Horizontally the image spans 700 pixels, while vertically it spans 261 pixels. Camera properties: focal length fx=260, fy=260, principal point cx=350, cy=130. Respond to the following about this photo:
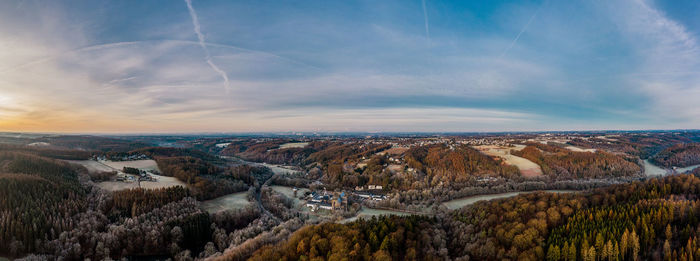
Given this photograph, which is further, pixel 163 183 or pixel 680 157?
pixel 680 157

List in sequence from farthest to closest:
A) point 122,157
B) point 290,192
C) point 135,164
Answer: point 122,157
point 135,164
point 290,192

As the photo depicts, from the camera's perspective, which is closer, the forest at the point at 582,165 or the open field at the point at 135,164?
the open field at the point at 135,164

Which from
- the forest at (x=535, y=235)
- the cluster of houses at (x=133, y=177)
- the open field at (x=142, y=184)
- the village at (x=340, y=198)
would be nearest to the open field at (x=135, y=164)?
the cluster of houses at (x=133, y=177)

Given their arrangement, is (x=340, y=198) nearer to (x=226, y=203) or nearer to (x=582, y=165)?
(x=226, y=203)

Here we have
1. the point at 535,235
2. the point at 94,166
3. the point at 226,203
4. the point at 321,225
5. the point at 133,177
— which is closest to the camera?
the point at 535,235

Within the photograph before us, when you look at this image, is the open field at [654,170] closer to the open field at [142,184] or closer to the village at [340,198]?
the village at [340,198]

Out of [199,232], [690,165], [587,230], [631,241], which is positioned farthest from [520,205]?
[690,165]

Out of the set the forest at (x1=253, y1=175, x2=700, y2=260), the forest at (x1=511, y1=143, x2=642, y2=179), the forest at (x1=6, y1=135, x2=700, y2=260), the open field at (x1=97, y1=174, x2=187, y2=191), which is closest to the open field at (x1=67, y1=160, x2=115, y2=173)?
the forest at (x1=6, y1=135, x2=700, y2=260)

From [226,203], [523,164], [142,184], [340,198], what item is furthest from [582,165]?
[142,184]

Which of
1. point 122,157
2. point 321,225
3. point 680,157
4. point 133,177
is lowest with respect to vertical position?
point 680,157
